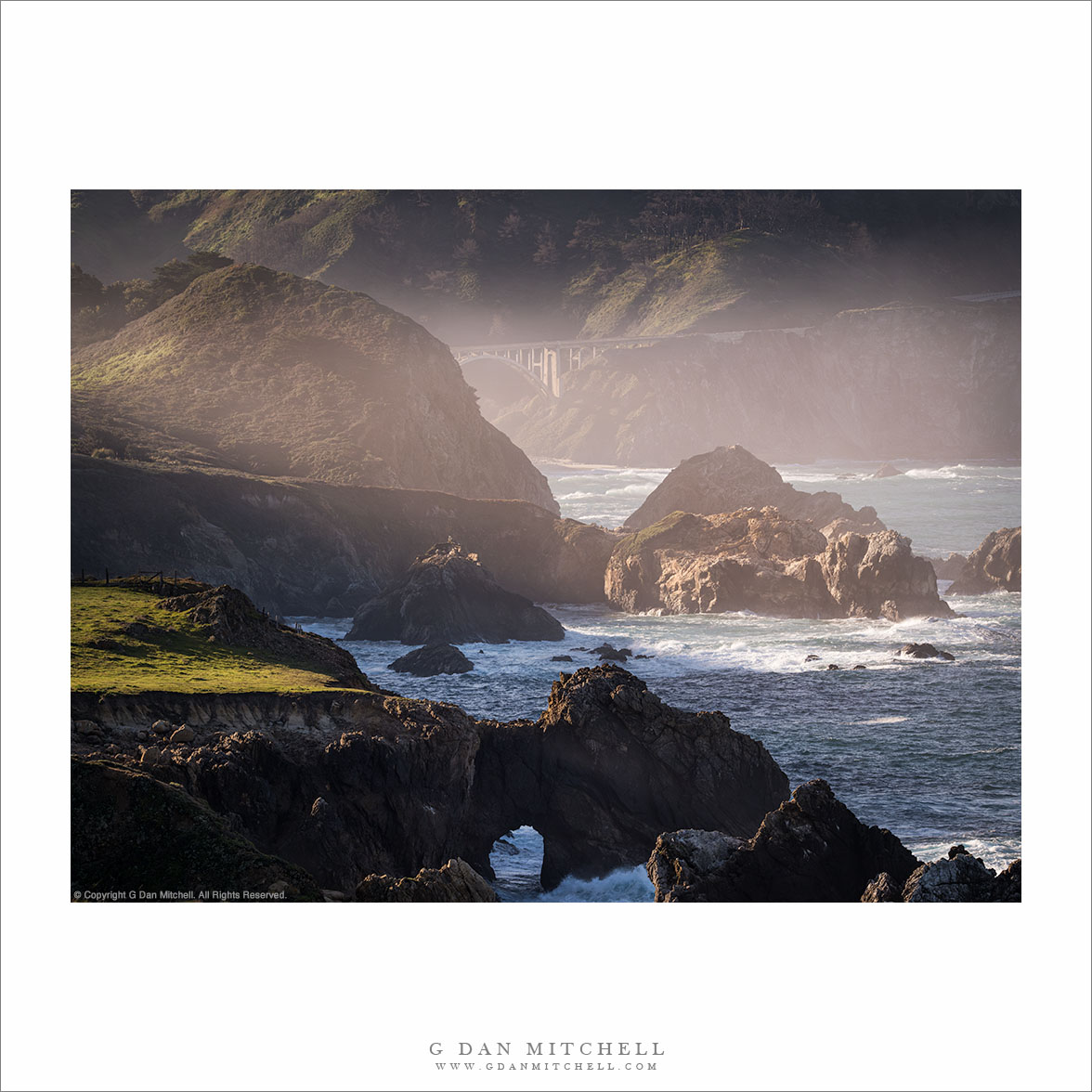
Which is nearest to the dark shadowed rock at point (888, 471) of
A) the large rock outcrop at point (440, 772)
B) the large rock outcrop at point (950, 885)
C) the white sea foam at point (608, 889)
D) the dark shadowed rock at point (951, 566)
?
the dark shadowed rock at point (951, 566)

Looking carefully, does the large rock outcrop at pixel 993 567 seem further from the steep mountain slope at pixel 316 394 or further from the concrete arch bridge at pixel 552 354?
the steep mountain slope at pixel 316 394

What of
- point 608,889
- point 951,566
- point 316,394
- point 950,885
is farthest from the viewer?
point 316,394

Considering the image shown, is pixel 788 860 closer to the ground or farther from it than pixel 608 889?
farther from it

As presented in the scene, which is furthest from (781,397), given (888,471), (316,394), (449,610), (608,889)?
(608,889)

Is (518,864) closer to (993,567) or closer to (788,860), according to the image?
(788,860)

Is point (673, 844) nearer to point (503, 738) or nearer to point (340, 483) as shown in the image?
point (503, 738)
